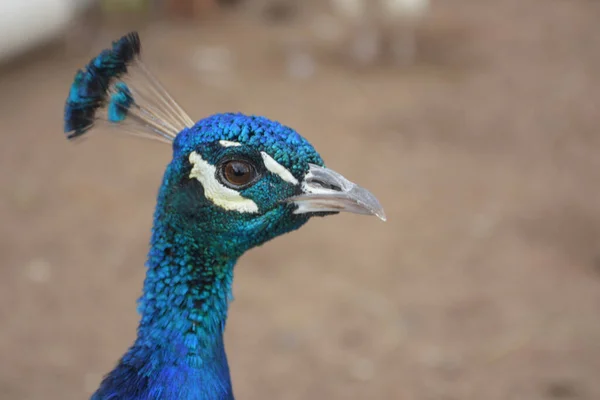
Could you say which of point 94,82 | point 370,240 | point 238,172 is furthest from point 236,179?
point 370,240

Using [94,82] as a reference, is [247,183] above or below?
below

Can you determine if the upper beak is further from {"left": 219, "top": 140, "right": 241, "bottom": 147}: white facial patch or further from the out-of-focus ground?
the out-of-focus ground

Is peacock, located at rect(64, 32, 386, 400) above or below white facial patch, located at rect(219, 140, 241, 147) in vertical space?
below

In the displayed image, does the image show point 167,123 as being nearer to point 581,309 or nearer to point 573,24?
point 581,309

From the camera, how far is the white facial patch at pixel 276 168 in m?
1.17

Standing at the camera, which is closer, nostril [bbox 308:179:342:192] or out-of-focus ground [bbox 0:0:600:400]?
nostril [bbox 308:179:342:192]

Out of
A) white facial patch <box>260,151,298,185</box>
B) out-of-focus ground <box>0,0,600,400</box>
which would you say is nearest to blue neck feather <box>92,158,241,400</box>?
white facial patch <box>260,151,298,185</box>

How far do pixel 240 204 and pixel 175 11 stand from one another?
4.75 meters

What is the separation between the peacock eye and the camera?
1184 mm

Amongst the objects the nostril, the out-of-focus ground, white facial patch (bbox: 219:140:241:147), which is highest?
the out-of-focus ground

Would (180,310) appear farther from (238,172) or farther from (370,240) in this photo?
(370,240)

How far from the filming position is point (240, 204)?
1.20m

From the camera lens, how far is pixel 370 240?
3281 mm

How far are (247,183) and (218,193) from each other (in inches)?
1.9
